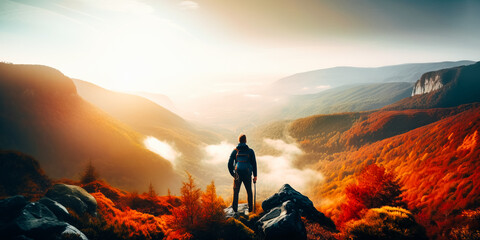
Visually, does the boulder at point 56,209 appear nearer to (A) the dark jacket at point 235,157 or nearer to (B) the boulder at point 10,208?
(B) the boulder at point 10,208

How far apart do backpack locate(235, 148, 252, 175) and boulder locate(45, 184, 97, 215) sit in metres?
8.02

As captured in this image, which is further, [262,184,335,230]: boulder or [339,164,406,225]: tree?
[339,164,406,225]: tree

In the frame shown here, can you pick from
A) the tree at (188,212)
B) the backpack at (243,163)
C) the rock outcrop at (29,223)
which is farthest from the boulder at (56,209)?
→ the backpack at (243,163)

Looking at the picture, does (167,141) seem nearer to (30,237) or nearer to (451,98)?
(30,237)

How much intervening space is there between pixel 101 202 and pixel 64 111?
8229 centimetres

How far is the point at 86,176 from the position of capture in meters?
18.7

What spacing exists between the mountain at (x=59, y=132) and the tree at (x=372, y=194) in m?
72.0

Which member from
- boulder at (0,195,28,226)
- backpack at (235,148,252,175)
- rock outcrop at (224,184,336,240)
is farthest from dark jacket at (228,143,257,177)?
boulder at (0,195,28,226)

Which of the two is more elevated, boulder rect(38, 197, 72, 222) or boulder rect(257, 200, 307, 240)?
boulder rect(38, 197, 72, 222)

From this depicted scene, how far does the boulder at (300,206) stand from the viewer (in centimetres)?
1144

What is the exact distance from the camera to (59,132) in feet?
201

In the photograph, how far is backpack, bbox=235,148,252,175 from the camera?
10.7 m

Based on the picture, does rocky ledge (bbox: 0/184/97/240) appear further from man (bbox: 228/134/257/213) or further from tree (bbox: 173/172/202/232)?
man (bbox: 228/134/257/213)

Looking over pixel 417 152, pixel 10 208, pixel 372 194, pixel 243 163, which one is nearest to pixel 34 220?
pixel 10 208
